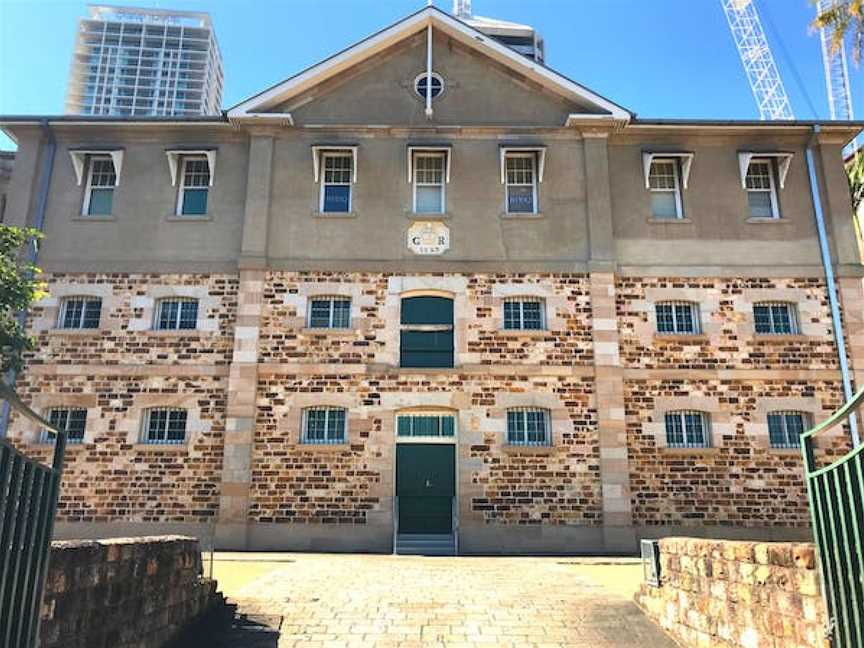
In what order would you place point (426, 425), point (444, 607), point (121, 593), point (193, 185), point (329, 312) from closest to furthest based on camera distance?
point (121, 593)
point (444, 607)
point (426, 425)
point (329, 312)
point (193, 185)

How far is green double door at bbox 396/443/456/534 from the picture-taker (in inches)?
631

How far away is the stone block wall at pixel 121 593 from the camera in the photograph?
16.1 feet

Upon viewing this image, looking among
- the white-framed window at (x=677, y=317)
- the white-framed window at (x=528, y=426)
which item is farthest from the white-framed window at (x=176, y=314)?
the white-framed window at (x=677, y=317)

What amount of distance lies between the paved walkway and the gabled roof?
11.8 meters

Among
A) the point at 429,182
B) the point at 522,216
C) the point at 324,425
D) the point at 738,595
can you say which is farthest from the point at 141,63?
the point at 738,595

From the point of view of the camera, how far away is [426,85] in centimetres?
1872

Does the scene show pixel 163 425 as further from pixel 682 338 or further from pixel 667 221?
pixel 667 221

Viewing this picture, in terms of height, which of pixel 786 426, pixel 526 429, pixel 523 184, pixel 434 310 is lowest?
pixel 526 429

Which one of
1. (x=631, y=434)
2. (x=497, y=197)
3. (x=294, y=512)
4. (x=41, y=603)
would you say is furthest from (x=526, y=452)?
(x=41, y=603)

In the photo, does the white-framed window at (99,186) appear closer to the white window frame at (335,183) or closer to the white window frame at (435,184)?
the white window frame at (335,183)

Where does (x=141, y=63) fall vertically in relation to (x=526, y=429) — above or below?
above

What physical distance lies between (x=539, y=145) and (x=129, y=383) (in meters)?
12.1

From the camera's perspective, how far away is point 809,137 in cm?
1861

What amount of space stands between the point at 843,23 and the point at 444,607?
13870mm
